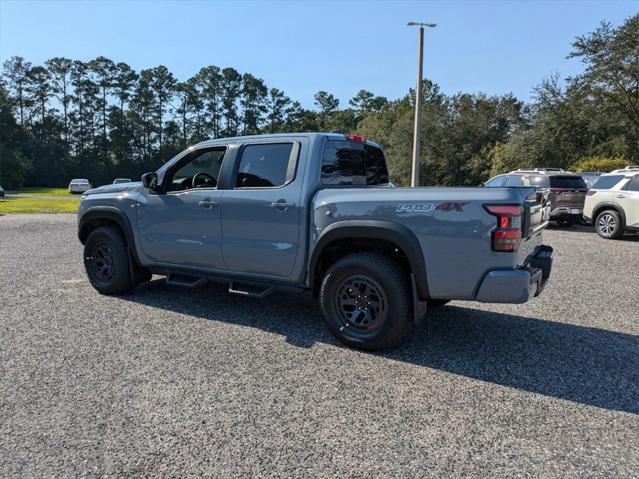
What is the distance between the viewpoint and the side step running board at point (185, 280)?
5297 mm

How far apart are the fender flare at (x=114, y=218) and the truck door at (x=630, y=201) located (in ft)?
36.8

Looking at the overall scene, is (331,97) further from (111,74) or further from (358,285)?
(358,285)

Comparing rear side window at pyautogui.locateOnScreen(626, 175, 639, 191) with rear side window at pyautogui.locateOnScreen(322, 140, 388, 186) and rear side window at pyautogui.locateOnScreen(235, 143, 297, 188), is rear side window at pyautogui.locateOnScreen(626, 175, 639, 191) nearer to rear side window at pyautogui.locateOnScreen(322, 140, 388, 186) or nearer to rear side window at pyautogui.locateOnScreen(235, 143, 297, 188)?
rear side window at pyautogui.locateOnScreen(322, 140, 388, 186)

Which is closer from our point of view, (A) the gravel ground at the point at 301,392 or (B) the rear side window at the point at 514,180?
(A) the gravel ground at the point at 301,392

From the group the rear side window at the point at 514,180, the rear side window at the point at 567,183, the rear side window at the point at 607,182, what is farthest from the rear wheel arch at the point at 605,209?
the rear side window at the point at 514,180

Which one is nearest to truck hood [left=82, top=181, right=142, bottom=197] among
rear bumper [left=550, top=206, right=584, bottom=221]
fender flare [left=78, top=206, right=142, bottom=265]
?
fender flare [left=78, top=206, right=142, bottom=265]

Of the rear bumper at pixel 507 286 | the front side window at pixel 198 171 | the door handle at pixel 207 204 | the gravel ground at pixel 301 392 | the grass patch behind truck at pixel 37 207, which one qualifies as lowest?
the gravel ground at pixel 301 392

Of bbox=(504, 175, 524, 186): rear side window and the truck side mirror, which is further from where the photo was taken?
bbox=(504, 175, 524, 186): rear side window

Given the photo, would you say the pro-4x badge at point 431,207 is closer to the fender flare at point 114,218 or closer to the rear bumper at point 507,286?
the rear bumper at point 507,286

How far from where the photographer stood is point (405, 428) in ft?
9.79

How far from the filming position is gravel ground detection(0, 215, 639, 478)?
104 inches

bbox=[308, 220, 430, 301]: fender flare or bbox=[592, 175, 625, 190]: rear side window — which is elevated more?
bbox=[592, 175, 625, 190]: rear side window

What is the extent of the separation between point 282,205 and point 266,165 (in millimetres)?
572

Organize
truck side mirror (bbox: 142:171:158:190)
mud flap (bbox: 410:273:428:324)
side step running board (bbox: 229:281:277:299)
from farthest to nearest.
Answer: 1. truck side mirror (bbox: 142:171:158:190)
2. side step running board (bbox: 229:281:277:299)
3. mud flap (bbox: 410:273:428:324)
